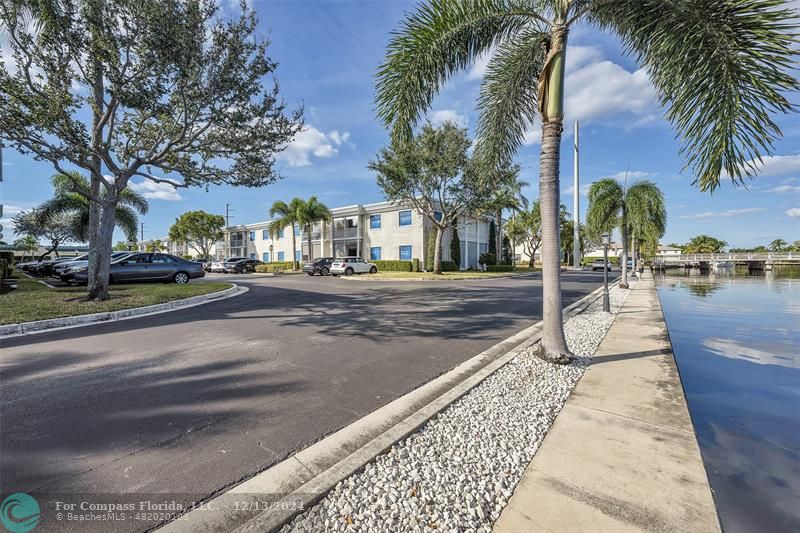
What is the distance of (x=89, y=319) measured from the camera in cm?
784

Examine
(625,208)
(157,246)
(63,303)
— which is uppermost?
(157,246)

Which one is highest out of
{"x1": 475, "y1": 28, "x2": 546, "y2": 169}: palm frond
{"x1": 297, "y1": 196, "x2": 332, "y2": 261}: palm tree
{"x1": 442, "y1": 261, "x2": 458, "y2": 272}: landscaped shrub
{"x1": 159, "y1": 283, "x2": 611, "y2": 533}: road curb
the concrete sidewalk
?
{"x1": 297, "y1": 196, "x2": 332, "y2": 261}: palm tree

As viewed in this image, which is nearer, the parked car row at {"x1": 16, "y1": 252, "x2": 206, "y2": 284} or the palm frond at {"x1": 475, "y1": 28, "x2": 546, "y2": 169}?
the palm frond at {"x1": 475, "y1": 28, "x2": 546, "y2": 169}

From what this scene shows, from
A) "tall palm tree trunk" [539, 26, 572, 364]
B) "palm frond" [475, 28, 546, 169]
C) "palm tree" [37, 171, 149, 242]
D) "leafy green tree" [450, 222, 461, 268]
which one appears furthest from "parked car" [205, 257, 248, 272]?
"tall palm tree trunk" [539, 26, 572, 364]

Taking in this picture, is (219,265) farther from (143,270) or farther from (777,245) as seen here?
(777,245)

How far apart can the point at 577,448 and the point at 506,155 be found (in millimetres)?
5739

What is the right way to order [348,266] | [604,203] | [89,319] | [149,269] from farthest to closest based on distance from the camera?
1. [348,266]
2. [604,203]
3. [149,269]
4. [89,319]

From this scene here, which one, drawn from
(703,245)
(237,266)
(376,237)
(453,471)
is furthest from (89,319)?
(703,245)

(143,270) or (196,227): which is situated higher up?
(196,227)

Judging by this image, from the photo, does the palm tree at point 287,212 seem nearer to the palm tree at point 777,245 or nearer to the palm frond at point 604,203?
the palm frond at point 604,203

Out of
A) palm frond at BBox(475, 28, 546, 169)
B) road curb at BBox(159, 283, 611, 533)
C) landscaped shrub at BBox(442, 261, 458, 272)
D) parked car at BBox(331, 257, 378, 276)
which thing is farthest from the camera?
landscaped shrub at BBox(442, 261, 458, 272)

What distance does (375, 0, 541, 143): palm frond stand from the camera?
17.3 feet

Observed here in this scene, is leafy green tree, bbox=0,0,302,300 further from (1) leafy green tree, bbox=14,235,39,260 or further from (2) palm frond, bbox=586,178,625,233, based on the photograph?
(1) leafy green tree, bbox=14,235,39,260

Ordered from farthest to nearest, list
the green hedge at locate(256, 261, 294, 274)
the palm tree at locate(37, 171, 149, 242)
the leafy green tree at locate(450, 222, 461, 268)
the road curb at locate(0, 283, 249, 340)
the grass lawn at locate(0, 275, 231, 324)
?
the green hedge at locate(256, 261, 294, 274)
the leafy green tree at locate(450, 222, 461, 268)
the palm tree at locate(37, 171, 149, 242)
the grass lawn at locate(0, 275, 231, 324)
the road curb at locate(0, 283, 249, 340)
